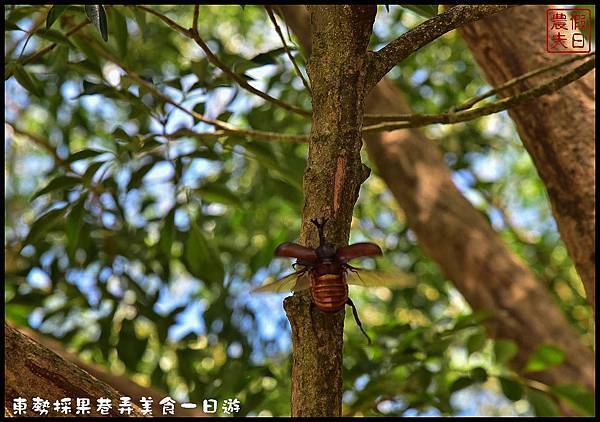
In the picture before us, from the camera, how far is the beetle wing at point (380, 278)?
Result: 83 cm

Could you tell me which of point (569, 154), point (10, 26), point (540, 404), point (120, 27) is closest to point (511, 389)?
point (540, 404)

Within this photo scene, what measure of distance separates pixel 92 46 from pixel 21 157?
2510 millimetres

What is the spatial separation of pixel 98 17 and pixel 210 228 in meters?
1.68

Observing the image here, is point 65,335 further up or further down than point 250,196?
further down

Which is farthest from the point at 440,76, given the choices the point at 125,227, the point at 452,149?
the point at 125,227

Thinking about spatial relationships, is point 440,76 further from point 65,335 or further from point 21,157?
point 21,157

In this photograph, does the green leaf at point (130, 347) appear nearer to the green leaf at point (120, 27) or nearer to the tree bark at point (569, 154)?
the green leaf at point (120, 27)

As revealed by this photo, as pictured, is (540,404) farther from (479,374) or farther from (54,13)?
(54,13)

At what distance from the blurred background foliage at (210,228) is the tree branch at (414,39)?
123 millimetres

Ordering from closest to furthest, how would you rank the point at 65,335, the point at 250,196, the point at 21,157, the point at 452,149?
the point at 65,335 < the point at 250,196 < the point at 452,149 < the point at 21,157

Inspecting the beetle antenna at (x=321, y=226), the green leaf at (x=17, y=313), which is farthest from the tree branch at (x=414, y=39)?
the green leaf at (x=17, y=313)

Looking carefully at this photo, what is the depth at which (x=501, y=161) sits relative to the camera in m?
3.96

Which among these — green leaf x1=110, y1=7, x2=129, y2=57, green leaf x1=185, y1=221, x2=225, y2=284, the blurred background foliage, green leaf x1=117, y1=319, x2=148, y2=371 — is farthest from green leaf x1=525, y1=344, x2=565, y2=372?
green leaf x1=110, y1=7, x2=129, y2=57

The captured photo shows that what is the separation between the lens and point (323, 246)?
2.39ft
